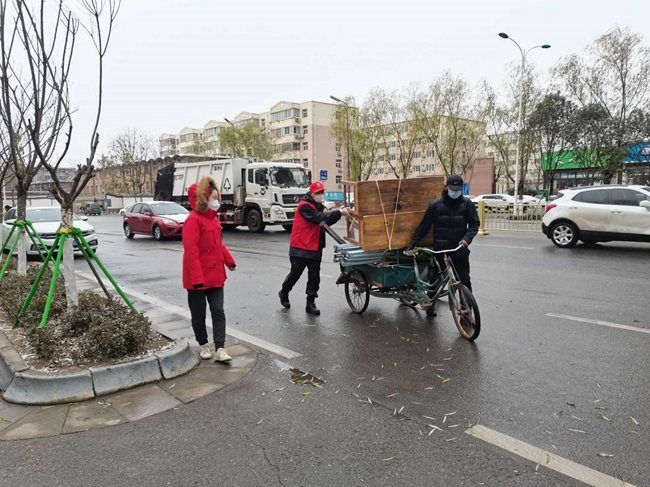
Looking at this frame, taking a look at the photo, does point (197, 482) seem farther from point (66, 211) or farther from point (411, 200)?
point (411, 200)

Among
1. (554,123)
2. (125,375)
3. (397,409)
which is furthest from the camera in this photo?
(554,123)

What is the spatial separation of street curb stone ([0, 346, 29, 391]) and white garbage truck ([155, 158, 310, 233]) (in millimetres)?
14560

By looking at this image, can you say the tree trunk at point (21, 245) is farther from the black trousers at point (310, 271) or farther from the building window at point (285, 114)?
the building window at point (285, 114)

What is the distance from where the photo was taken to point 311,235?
6.16 metres

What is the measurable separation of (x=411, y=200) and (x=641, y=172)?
74.0ft

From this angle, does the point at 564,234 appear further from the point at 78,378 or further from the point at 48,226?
the point at 48,226

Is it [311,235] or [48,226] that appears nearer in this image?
[311,235]

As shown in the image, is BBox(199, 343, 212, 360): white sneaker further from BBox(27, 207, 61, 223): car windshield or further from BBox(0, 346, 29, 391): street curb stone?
BBox(27, 207, 61, 223): car windshield

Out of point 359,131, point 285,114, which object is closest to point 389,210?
point 359,131

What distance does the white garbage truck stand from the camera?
1886cm

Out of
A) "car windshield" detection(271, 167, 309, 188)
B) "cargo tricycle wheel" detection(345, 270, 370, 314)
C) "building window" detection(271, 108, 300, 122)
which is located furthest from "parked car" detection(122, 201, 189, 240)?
"building window" detection(271, 108, 300, 122)

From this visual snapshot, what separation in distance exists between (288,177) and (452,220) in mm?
14463

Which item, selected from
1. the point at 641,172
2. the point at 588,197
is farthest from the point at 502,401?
the point at 641,172

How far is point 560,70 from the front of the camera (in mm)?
25297
